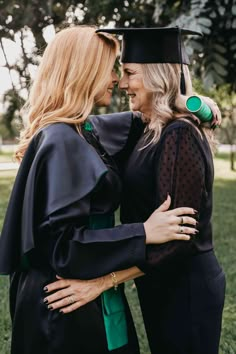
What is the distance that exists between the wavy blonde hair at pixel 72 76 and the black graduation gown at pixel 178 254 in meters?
0.32

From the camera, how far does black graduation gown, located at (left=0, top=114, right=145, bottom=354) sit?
2.21 meters

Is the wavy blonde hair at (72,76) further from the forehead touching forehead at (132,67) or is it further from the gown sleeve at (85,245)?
the gown sleeve at (85,245)

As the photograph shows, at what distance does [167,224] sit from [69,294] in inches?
17.4

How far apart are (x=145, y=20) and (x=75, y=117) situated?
5765mm

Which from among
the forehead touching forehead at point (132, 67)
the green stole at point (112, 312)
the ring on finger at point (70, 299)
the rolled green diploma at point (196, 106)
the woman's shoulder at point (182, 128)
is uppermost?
the forehead touching forehead at point (132, 67)

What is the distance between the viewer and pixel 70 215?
2.19m

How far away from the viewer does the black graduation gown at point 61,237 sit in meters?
2.21

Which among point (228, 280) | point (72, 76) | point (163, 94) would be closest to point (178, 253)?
point (163, 94)

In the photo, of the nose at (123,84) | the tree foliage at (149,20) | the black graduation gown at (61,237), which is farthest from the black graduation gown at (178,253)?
the tree foliage at (149,20)

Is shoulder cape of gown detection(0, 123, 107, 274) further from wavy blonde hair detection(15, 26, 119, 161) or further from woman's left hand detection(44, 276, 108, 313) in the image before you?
woman's left hand detection(44, 276, 108, 313)

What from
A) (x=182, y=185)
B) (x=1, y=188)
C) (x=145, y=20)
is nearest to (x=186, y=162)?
(x=182, y=185)

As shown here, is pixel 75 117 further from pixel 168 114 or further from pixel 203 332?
pixel 203 332

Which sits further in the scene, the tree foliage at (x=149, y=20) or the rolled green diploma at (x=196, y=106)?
the tree foliage at (x=149, y=20)

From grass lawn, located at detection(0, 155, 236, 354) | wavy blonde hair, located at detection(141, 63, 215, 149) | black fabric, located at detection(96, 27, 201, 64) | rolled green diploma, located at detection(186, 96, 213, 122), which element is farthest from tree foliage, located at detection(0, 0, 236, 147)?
rolled green diploma, located at detection(186, 96, 213, 122)
